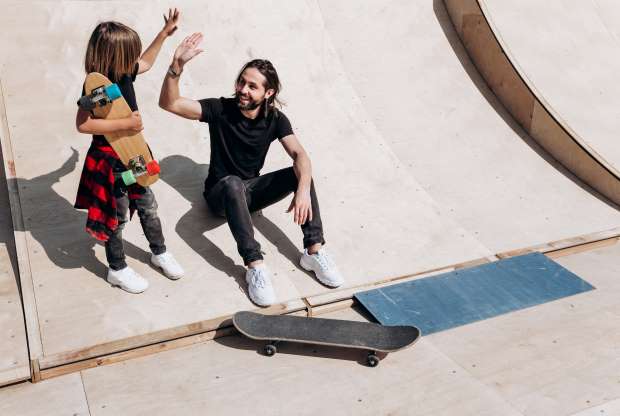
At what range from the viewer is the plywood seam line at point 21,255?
447 centimetres

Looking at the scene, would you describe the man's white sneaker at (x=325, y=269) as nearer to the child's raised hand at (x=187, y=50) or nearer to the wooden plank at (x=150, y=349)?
the wooden plank at (x=150, y=349)

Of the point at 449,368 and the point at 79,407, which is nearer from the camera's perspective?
the point at 79,407

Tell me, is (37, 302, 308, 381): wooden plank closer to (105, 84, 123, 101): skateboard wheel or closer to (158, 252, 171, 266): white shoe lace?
(158, 252, 171, 266): white shoe lace

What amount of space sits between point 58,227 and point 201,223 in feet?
3.56

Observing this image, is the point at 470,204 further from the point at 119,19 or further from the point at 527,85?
the point at 119,19

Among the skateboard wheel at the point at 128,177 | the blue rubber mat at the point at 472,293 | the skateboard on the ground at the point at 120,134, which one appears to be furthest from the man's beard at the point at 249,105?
the blue rubber mat at the point at 472,293

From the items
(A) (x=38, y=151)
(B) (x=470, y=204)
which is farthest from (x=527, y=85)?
(A) (x=38, y=151)

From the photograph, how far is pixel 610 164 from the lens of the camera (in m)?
6.91

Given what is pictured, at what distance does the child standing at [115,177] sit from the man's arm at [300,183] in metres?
0.96

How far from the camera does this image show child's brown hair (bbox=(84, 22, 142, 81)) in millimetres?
4375

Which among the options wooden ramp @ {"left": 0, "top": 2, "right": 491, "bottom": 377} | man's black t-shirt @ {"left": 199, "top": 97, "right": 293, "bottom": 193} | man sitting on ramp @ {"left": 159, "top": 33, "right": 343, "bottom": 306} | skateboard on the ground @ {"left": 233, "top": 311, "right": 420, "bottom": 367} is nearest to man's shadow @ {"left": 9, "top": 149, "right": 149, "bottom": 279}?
wooden ramp @ {"left": 0, "top": 2, "right": 491, "bottom": 377}

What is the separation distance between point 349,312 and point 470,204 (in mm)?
1925

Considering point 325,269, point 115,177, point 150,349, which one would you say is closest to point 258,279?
point 325,269

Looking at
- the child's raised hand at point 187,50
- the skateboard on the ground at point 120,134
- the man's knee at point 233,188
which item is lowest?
the man's knee at point 233,188
